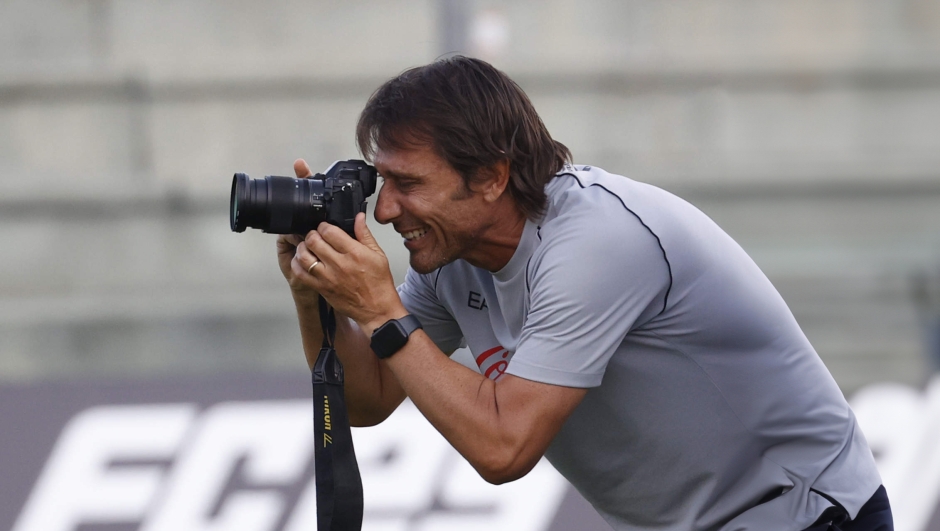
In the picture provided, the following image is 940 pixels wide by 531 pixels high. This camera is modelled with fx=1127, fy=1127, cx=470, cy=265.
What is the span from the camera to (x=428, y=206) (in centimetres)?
183

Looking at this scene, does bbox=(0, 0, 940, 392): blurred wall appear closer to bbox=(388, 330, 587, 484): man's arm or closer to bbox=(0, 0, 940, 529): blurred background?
bbox=(0, 0, 940, 529): blurred background

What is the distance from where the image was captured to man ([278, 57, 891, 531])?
1.69 metres

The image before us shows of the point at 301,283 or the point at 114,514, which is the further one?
the point at 114,514

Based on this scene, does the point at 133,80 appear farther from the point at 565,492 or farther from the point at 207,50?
the point at 565,492

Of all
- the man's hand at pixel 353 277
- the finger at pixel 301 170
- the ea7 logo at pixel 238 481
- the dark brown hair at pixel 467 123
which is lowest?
the ea7 logo at pixel 238 481

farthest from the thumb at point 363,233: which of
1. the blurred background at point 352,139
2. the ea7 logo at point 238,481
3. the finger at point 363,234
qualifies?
the blurred background at point 352,139

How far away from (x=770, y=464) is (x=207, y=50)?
3674mm

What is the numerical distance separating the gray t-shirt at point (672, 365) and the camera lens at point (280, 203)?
336 mm

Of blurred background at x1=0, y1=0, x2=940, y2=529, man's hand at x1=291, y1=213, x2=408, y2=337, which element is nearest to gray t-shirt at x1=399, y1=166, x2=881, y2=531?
man's hand at x1=291, y1=213, x2=408, y2=337

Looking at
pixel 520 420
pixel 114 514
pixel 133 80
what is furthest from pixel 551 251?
pixel 133 80

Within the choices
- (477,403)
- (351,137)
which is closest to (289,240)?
(477,403)

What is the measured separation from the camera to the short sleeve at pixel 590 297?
5.51 feet

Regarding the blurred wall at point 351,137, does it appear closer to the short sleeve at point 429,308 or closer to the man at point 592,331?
the short sleeve at point 429,308

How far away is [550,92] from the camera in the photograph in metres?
4.87
